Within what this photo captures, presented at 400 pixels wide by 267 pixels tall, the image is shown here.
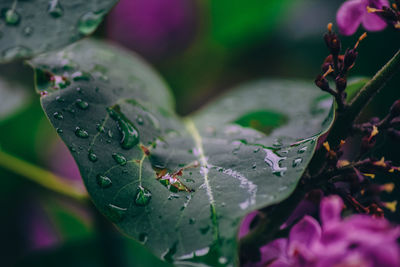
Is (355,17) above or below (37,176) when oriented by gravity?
above

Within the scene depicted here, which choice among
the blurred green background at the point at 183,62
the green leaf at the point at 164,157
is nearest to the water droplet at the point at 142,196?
the green leaf at the point at 164,157

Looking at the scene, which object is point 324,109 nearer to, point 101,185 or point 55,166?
point 101,185

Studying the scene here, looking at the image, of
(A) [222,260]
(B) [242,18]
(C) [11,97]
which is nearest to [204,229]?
(A) [222,260]

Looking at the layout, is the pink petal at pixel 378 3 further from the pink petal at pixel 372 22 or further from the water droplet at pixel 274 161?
the water droplet at pixel 274 161

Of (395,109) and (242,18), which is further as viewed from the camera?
(242,18)

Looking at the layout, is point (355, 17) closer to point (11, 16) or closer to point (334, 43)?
point (334, 43)

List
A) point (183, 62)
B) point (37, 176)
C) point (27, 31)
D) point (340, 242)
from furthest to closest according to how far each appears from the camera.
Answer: point (183, 62) < point (37, 176) < point (27, 31) < point (340, 242)

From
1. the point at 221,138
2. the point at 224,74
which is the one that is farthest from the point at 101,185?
the point at 224,74
